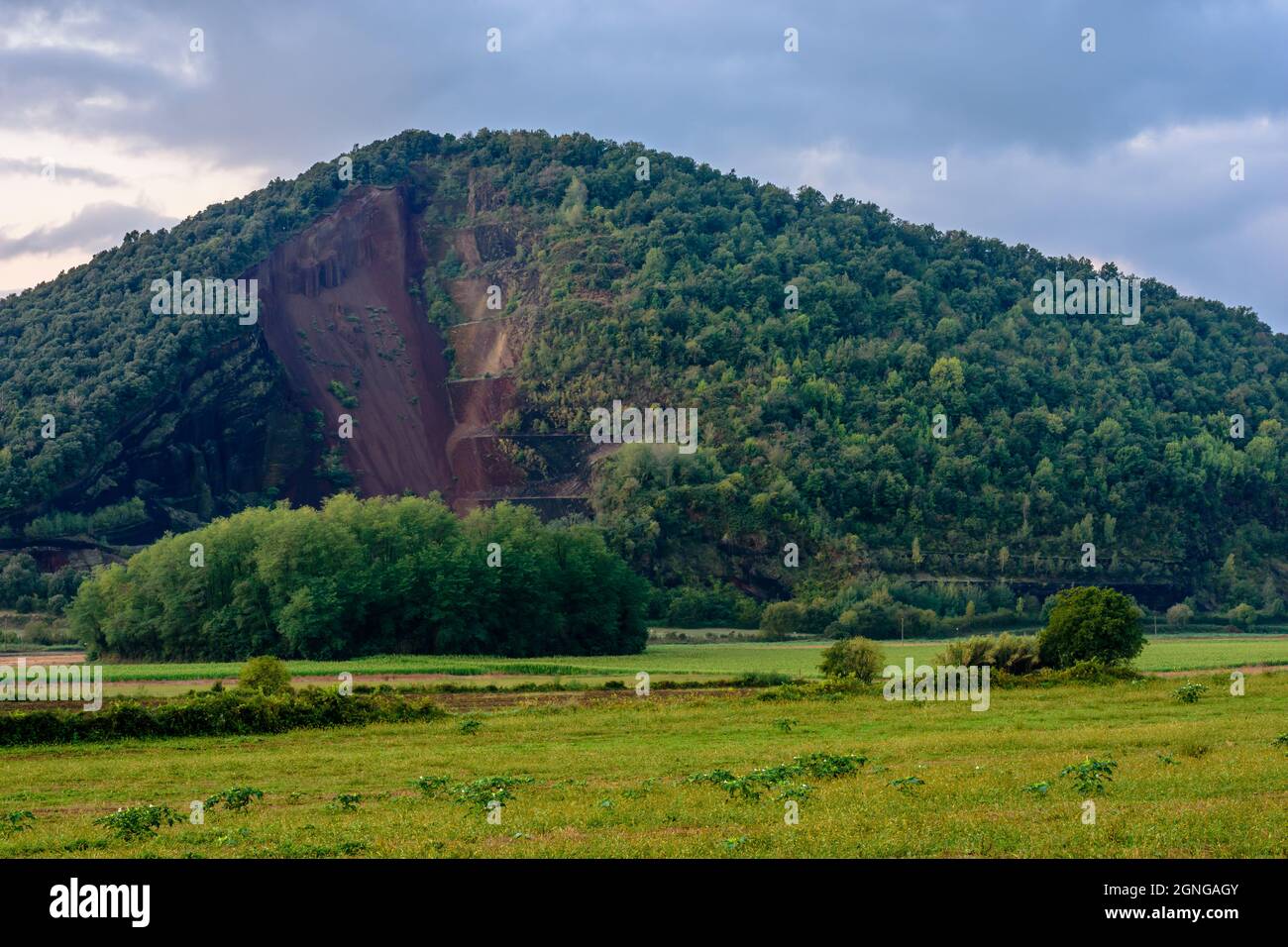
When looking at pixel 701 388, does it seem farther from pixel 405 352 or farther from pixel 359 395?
pixel 405 352

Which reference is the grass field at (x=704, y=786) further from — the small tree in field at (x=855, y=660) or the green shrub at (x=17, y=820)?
the small tree in field at (x=855, y=660)

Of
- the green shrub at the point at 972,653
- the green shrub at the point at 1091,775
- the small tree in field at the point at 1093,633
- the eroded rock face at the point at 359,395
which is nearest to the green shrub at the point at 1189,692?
the small tree in field at the point at 1093,633

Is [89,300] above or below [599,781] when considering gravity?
above

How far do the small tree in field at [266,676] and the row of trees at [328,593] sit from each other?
24085mm

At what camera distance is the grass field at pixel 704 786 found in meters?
20.0

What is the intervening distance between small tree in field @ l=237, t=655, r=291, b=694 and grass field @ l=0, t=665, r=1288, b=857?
803cm

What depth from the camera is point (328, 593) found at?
75.8m

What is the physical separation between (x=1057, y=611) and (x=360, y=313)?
391 feet

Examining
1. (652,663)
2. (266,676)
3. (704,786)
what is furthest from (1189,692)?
(266,676)

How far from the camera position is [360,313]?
16450cm

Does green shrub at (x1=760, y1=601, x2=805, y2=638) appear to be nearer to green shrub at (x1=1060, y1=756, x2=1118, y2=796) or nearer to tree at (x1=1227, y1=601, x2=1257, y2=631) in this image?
tree at (x1=1227, y1=601, x2=1257, y2=631)
